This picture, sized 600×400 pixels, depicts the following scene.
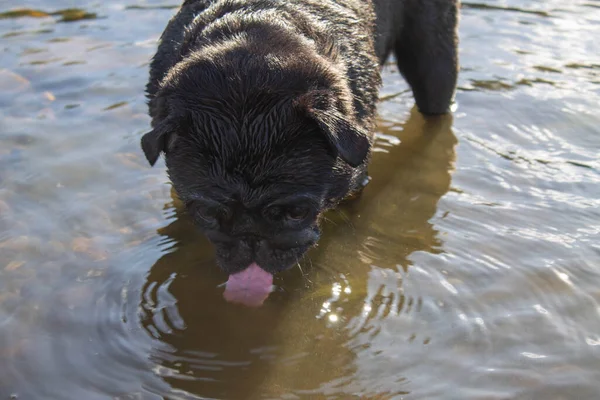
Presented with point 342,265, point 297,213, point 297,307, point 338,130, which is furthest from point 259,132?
point 342,265

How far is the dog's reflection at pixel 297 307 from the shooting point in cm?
380

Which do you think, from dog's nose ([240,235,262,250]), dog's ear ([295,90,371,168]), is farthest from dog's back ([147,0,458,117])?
dog's nose ([240,235,262,250])

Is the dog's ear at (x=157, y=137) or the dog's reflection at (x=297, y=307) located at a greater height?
the dog's ear at (x=157, y=137)

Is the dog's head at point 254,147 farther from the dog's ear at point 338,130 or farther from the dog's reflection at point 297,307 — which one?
the dog's reflection at point 297,307

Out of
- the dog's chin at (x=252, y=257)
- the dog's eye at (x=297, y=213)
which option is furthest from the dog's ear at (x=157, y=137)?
the dog's eye at (x=297, y=213)

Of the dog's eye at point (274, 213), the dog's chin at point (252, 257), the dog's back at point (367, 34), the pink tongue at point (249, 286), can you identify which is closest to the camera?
the dog's eye at point (274, 213)

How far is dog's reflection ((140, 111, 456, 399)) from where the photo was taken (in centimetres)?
380

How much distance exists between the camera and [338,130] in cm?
369

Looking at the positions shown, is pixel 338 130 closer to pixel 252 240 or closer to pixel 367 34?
pixel 252 240

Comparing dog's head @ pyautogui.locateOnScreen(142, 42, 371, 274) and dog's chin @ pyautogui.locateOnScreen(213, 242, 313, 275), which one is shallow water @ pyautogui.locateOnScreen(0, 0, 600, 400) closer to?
dog's chin @ pyautogui.locateOnScreen(213, 242, 313, 275)

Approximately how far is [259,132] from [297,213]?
505 millimetres

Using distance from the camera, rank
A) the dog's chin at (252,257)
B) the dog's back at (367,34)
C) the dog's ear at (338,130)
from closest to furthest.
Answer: the dog's ear at (338,130), the dog's chin at (252,257), the dog's back at (367,34)

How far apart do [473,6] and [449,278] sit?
228 inches

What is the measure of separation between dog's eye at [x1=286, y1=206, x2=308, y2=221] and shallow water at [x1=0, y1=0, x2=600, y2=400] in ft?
2.16
